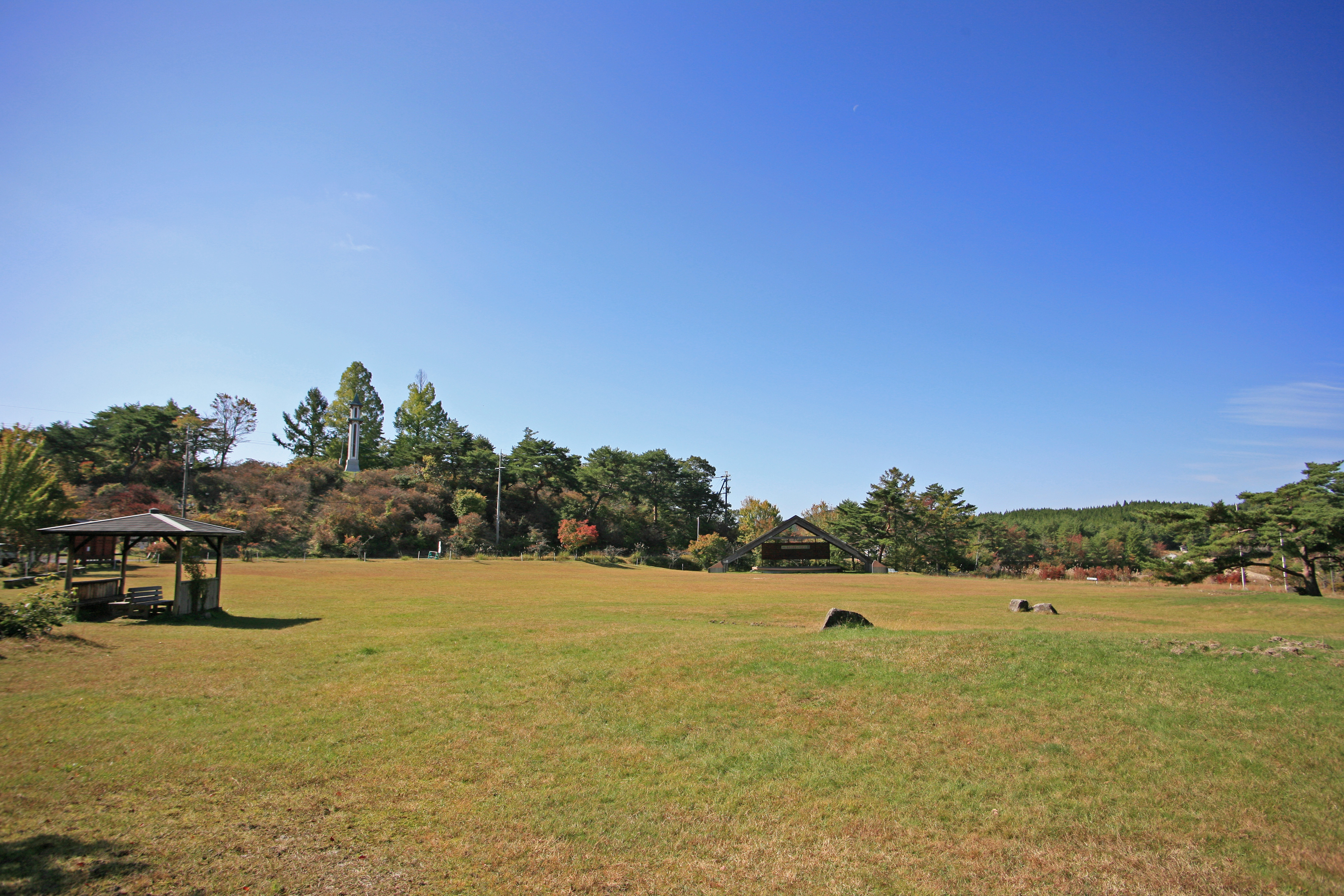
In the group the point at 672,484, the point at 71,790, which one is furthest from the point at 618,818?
the point at 672,484

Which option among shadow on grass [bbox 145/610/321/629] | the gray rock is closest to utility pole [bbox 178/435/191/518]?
shadow on grass [bbox 145/610/321/629]

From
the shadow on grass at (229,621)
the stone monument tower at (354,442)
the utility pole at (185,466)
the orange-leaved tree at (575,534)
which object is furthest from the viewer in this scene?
the stone monument tower at (354,442)

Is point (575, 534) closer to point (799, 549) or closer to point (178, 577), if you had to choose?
point (799, 549)

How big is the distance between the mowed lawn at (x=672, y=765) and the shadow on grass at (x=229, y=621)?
2.27 metres

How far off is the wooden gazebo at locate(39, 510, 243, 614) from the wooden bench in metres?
0.33

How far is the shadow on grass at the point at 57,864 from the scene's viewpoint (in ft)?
16.5

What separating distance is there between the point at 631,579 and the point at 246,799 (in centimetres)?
3300

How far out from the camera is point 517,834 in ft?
21.4

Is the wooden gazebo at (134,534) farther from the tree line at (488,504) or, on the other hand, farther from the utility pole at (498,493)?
the utility pole at (498,493)

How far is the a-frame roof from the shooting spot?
5653 cm

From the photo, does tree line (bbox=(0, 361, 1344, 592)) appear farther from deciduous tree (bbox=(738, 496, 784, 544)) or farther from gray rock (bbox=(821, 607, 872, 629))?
gray rock (bbox=(821, 607, 872, 629))

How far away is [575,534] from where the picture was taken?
197 ft

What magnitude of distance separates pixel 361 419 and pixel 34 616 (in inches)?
2666

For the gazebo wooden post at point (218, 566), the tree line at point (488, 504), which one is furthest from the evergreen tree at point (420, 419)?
the gazebo wooden post at point (218, 566)
